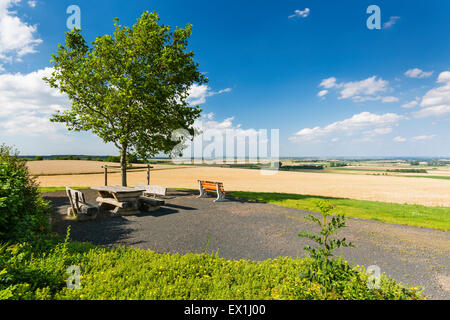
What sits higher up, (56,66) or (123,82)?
(56,66)

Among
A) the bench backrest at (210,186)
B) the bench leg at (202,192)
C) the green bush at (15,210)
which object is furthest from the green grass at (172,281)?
the bench leg at (202,192)

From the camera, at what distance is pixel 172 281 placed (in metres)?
3.85

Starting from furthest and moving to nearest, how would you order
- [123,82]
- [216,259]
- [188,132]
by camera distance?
[188,132], [123,82], [216,259]

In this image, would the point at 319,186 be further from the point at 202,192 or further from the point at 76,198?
the point at 76,198

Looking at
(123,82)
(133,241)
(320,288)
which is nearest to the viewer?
(320,288)

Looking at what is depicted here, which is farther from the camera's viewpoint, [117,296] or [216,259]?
[216,259]

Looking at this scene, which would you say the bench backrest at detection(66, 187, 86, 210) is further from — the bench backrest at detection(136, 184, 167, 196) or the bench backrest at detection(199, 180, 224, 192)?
the bench backrest at detection(199, 180, 224, 192)

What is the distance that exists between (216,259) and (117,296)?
7.03 feet

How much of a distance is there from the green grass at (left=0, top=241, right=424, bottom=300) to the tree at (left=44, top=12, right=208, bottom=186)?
35.5ft

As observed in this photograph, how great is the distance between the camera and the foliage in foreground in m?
3.34

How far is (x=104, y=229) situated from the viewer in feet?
24.1

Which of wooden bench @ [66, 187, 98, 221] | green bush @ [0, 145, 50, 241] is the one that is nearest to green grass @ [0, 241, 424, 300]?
green bush @ [0, 145, 50, 241]
